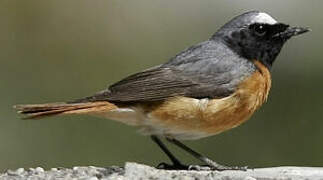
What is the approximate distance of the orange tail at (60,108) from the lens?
302 inches

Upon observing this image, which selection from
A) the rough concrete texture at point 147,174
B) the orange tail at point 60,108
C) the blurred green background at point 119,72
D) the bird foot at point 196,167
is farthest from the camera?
the blurred green background at point 119,72

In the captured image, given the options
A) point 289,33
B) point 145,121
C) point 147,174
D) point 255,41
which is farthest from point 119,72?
point 147,174

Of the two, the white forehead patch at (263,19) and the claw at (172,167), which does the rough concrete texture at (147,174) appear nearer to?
the claw at (172,167)

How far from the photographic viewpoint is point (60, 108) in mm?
7734

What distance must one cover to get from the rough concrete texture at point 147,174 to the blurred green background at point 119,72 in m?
3.26

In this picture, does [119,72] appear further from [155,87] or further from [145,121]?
[145,121]

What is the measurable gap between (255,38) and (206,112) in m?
0.85

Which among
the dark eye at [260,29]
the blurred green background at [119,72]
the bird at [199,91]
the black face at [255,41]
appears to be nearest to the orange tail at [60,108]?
the bird at [199,91]

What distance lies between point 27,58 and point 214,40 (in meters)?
4.80

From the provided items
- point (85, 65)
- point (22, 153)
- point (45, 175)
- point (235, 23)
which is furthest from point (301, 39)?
point (45, 175)

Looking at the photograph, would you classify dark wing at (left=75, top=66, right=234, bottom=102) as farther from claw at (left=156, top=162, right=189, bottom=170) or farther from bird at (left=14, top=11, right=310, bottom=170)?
claw at (left=156, top=162, right=189, bottom=170)

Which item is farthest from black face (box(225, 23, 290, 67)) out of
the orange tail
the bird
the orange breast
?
the orange tail

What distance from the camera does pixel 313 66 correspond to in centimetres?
1343

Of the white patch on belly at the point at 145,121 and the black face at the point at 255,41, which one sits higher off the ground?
the black face at the point at 255,41
